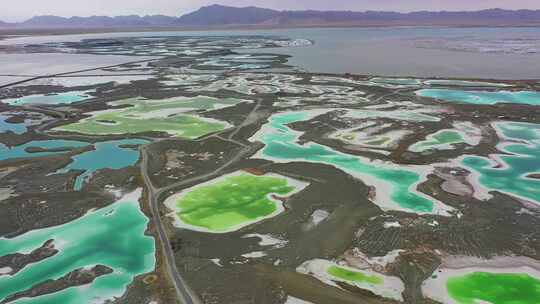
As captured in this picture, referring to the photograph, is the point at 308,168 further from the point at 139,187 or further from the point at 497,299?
the point at 497,299

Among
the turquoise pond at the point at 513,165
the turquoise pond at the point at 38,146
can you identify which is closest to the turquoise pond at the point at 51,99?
the turquoise pond at the point at 38,146

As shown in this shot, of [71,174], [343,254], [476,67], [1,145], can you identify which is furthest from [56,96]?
[476,67]

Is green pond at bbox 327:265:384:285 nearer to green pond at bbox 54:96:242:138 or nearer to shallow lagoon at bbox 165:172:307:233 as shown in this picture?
shallow lagoon at bbox 165:172:307:233

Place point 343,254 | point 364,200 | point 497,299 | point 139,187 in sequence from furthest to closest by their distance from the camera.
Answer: point 139,187 → point 364,200 → point 343,254 → point 497,299

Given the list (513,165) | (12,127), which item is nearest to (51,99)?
(12,127)

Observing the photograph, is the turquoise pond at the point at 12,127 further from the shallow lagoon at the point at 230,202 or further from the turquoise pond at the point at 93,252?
the shallow lagoon at the point at 230,202

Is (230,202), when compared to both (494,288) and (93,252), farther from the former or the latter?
(494,288)
